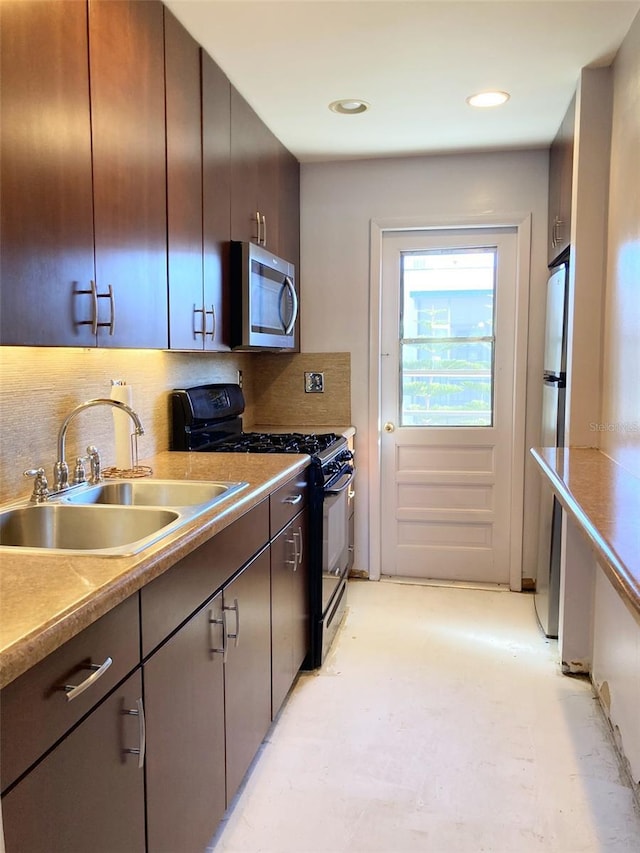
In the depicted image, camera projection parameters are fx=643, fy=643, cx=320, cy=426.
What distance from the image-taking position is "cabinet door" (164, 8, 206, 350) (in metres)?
1.98

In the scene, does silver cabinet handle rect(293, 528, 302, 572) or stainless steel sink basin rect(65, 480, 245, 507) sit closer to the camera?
stainless steel sink basin rect(65, 480, 245, 507)

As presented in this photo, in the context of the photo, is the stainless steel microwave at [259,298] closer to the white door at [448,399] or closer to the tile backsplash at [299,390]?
the tile backsplash at [299,390]

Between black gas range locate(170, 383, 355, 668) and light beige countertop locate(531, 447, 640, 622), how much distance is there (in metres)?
0.85

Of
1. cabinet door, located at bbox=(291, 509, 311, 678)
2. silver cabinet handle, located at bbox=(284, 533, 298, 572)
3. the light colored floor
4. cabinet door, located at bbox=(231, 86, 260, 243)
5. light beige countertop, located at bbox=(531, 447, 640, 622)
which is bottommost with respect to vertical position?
the light colored floor

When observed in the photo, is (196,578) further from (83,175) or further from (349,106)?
(349,106)

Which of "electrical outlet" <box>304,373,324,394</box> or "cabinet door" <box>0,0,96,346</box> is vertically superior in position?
"cabinet door" <box>0,0,96,346</box>

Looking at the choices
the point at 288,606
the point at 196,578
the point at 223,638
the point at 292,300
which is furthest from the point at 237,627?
the point at 292,300

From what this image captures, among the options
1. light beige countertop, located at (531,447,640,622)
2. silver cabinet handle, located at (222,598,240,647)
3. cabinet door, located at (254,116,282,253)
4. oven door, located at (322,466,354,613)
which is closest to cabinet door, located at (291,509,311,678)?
oven door, located at (322,466,354,613)

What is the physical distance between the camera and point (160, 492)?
193 centimetres

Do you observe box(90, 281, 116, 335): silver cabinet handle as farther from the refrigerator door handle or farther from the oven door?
the refrigerator door handle

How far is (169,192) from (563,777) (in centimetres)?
217

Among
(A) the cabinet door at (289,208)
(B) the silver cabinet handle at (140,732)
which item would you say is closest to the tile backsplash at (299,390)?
(A) the cabinet door at (289,208)

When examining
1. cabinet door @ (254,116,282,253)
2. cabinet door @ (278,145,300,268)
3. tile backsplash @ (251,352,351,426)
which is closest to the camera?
cabinet door @ (254,116,282,253)

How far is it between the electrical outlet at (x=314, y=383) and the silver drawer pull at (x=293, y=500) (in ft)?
4.35
